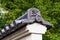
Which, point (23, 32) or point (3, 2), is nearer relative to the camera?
point (23, 32)

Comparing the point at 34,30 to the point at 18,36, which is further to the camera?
the point at 18,36

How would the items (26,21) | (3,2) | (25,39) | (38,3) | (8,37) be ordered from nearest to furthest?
(26,21) < (25,39) < (8,37) < (38,3) < (3,2)

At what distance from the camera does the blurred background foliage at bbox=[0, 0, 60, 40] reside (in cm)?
717

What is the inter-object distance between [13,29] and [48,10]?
4681 millimetres

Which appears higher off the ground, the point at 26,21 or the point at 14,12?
the point at 26,21

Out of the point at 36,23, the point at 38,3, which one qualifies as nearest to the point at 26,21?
the point at 36,23

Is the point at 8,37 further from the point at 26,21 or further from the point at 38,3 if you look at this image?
the point at 38,3

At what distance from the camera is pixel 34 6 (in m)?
7.34

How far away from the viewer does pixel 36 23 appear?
2.65m

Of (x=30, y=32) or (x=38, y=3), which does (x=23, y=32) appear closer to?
(x=30, y=32)

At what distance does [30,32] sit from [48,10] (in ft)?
16.0

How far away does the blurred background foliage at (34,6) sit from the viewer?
7168mm

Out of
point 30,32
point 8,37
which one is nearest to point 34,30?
point 30,32

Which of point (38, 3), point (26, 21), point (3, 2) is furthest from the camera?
point (3, 2)
